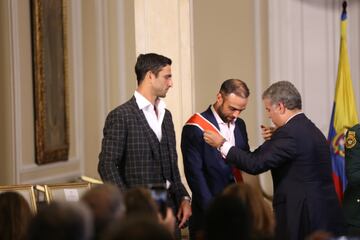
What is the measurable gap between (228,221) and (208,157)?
212cm

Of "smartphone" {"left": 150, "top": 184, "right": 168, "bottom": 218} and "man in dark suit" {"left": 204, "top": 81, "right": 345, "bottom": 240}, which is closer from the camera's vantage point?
"smartphone" {"left": 150, "top": 184, "right": 168, "bottom": 218}

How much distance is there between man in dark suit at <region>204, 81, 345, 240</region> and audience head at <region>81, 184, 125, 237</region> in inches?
73.1

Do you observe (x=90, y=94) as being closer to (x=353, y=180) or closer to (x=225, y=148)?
(x=225, y=148)

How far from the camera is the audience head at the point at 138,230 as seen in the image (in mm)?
1922

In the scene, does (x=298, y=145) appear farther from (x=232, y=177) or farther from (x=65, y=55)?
(x=65, y=55)

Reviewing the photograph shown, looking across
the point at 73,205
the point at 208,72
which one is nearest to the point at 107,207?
the point at 73,205

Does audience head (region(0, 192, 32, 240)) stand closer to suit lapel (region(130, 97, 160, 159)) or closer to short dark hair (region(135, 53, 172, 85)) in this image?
suit lapel (region(130, 97, 160, 159))

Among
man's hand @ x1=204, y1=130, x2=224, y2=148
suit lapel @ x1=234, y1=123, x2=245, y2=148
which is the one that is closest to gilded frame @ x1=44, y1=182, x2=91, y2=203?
man's hand @ x1=204, y1=130, x2=224, y2=148

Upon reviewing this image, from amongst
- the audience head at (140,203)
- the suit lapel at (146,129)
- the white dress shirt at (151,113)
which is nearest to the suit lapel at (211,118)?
the white dress shirt at (151,113)

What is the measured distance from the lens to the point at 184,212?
13.6ft

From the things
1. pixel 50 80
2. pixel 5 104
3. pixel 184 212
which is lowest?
pixel 184 212

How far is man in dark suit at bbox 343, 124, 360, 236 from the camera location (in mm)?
4527

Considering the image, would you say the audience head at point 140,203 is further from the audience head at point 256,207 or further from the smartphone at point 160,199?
the audience head at point 256,207

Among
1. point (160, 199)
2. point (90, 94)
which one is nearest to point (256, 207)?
point (160, 199)
